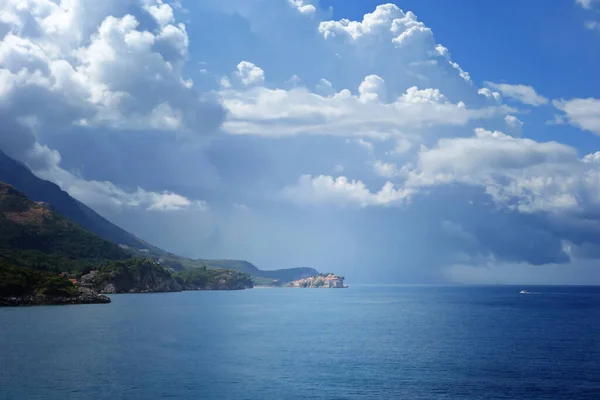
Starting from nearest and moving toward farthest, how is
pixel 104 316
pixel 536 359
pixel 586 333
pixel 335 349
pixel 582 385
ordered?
pixel 582 385, pixel 536 359, pixel 335 349, pixel 586 333, pixel 104 316

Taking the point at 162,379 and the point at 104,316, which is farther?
the point at 104,316

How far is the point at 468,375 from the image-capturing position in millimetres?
80500

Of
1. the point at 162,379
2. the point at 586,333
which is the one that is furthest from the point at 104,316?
the point at 586,333

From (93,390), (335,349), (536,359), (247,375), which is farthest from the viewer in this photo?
(335,349)

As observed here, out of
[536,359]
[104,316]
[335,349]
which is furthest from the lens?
[104,316]

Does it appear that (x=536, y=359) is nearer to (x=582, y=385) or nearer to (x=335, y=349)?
(x=582, y=385)

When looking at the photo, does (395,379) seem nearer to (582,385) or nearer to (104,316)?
(582,385)

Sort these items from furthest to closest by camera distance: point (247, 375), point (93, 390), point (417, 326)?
point (417, 326), point (247, 375), point (93, 390)

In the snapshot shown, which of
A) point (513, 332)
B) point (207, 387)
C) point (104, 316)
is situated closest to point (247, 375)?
point (207, 387)

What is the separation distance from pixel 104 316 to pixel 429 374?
12298 cm

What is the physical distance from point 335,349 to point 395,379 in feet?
101

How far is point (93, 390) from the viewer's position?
69.2 meters

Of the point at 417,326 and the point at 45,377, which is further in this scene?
the point at 417,326

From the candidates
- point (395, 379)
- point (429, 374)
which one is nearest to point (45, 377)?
point (395, 379)
